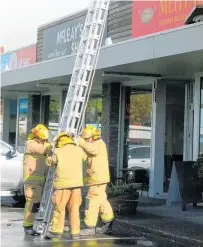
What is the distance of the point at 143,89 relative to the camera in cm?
1508

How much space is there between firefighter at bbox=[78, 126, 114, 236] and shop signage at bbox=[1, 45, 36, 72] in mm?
12630

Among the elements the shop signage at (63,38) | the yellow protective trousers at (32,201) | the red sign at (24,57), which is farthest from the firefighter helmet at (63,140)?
the red sign at (24,57)

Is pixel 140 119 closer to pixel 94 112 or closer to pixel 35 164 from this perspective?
pixel 94 112

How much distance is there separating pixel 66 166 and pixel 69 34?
10.6m

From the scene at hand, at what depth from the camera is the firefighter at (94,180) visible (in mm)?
8820

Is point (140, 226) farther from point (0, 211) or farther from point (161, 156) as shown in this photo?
point (161, 156)

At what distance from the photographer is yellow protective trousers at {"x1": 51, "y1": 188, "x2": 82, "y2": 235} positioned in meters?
8.15

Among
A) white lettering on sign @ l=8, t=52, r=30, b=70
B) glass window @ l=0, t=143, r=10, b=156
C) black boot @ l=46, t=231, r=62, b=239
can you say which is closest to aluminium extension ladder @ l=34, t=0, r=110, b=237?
black boot @ l=46, t=231, r=62, b=239

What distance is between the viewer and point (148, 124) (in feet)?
48.7

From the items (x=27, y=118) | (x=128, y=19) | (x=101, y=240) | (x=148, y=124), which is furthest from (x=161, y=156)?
(x=27, y=118)

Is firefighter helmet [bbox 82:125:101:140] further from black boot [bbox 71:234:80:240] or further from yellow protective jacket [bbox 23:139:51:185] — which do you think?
black boot [bbox 71:234:80:240]

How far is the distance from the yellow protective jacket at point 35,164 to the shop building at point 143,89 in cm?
325

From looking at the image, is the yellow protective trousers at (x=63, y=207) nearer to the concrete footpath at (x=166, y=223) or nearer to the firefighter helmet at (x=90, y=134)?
the firefighter helmet at (x=90, y=134)

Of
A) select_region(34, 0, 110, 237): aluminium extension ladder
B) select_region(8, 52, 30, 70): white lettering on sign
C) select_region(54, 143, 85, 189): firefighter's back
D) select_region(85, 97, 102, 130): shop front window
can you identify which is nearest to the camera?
select_region(54, 143, 85, 189): firefighter's back
